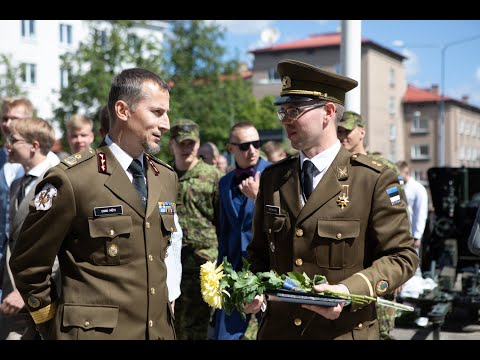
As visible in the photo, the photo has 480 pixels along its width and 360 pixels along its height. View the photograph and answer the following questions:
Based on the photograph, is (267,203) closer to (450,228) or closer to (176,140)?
(176,140)

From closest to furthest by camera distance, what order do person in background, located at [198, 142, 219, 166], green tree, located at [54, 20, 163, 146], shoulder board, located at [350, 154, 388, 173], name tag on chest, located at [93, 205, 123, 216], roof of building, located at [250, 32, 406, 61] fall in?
name tag on chest, located at [93, 205, 123, 216]
shoulder board, located at [350, 154, 388, 173]
person in background, located at [198, 142, 219, 166]
green tree, located at [54, 20, 163, 146]
roof of building, located at [250, 32, 406, 61]

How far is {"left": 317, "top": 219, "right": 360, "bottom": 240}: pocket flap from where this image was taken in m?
3.55

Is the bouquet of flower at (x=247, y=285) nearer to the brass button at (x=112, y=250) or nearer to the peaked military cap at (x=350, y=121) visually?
the brass button at (x=112, y=250)

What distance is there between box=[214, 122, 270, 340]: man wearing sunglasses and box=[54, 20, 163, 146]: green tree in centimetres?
3480

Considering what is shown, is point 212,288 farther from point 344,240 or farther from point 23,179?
point 23,179

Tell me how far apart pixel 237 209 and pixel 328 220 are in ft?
10.8

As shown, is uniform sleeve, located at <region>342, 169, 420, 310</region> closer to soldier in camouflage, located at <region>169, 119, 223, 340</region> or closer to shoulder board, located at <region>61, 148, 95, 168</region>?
shoulder board, located at <region>61, 148, 95, 168</region>

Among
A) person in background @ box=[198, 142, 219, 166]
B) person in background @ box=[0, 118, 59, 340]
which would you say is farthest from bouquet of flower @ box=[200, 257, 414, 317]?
person in background @ box=[198, 142, 219, 166]

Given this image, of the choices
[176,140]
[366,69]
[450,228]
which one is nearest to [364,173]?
[176,140]

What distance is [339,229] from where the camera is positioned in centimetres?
356

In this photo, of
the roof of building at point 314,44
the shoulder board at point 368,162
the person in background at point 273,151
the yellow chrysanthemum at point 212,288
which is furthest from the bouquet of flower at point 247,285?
the roof of building at point 314,44

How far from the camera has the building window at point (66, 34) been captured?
68688 millimetres

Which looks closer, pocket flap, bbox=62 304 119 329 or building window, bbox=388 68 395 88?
pocket flap, bbox=62 304 119 329
